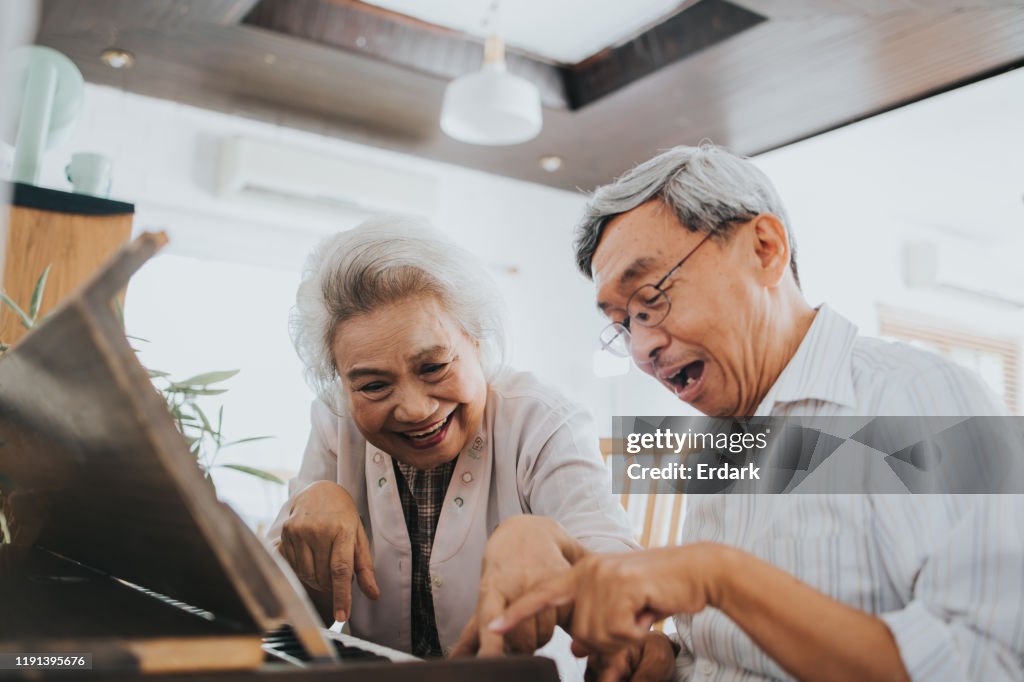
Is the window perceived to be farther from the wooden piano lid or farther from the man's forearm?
the wooden piano lid

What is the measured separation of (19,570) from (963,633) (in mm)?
958

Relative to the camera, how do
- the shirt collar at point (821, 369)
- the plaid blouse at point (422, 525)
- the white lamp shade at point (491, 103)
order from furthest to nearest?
the white lamp shade at point (491, 103) < the plaid blouse at point (422, 525) < the shirt collar at point (821, 369)

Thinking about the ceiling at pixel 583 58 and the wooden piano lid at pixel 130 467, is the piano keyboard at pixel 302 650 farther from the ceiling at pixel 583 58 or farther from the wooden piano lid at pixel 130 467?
the ceiling at pixel 583 58

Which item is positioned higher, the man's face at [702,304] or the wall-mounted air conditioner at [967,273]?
the wall-mounted air conditioner at [967,273]

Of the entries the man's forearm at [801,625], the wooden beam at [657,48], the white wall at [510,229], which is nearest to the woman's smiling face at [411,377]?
the man's forearm at [801,625]

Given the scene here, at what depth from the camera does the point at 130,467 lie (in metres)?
0.59

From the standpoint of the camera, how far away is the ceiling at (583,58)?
11.1ft

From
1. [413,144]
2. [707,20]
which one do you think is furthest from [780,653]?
[413,144]

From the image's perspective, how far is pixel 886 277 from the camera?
20.3ft

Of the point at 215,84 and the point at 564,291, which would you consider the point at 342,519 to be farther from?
the point at 564,291

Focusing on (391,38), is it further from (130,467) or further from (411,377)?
(130,467)

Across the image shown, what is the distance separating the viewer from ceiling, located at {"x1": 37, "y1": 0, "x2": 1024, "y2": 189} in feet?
11.1

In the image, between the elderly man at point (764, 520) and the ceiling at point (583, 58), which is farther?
the ceiling at point (583, 58)

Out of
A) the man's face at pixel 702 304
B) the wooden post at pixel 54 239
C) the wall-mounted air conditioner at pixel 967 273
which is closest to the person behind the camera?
the man's face at pixel 702 304
